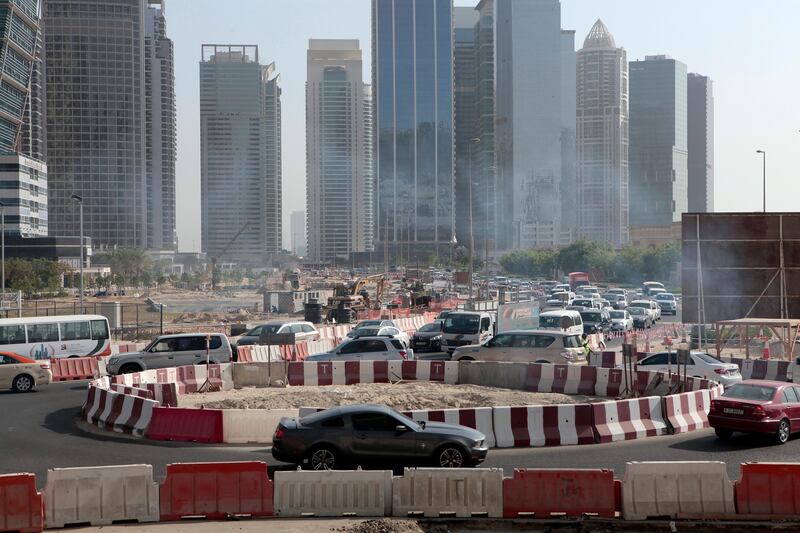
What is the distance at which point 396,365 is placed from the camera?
27.9 meters

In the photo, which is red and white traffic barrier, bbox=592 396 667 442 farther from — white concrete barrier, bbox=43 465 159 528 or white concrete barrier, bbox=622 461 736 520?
white concrete barrier, bbox=43 465 159 528

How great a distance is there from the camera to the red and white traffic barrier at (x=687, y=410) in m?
19.6

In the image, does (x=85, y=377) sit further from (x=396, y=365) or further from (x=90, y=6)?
(x=90, y=6)

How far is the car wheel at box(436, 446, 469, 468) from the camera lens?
15242mm

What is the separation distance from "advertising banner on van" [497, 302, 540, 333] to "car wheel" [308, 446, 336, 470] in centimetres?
2100

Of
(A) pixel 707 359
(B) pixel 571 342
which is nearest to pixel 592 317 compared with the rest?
(B) pixel 571 342

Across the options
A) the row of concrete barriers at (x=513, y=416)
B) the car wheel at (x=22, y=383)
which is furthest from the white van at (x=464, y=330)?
the car wheel at (x=22, y=383)

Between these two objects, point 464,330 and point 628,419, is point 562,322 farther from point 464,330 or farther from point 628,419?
point 628,419

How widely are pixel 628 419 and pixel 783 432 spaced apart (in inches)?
110

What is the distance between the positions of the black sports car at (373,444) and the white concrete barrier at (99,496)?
9.73 ft

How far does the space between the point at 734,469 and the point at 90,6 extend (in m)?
192

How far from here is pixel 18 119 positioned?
120062mm

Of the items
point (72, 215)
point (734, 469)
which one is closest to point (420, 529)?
A: point (734, 469)

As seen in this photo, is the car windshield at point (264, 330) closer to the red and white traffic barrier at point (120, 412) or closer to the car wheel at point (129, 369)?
the car wheel at point (129, 369)
